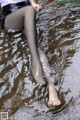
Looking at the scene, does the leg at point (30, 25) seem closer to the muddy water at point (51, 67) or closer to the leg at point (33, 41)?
the leg at point (33, 41)

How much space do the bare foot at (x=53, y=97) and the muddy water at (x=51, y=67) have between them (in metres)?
0.04

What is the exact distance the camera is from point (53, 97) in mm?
2527

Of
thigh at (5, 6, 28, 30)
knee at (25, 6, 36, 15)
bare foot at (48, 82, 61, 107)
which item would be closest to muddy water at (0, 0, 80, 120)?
bare foot at (48, 82, 61, 107)

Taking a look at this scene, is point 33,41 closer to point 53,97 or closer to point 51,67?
point 51,67

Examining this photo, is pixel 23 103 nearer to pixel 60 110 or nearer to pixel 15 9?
pixel 60 110

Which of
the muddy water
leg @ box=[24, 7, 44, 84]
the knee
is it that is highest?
the knee

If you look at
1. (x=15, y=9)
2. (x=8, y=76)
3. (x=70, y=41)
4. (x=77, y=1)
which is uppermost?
(x=15, y=9)

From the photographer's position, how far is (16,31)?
12.3 feet

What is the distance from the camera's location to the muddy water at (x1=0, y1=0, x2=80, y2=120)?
245 cm

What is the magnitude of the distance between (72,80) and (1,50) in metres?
1.13

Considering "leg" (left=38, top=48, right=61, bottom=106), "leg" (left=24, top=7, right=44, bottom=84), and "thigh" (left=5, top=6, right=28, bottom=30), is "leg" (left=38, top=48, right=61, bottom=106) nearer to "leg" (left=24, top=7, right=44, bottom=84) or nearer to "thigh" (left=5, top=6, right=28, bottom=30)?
"leg" (left=24, top=7, right=44, bottom=84)

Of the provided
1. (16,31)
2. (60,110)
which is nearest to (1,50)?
(16,31)

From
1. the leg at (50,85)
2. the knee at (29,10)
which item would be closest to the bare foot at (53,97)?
the leg at (50,85)

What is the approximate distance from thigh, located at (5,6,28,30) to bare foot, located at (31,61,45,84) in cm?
65
